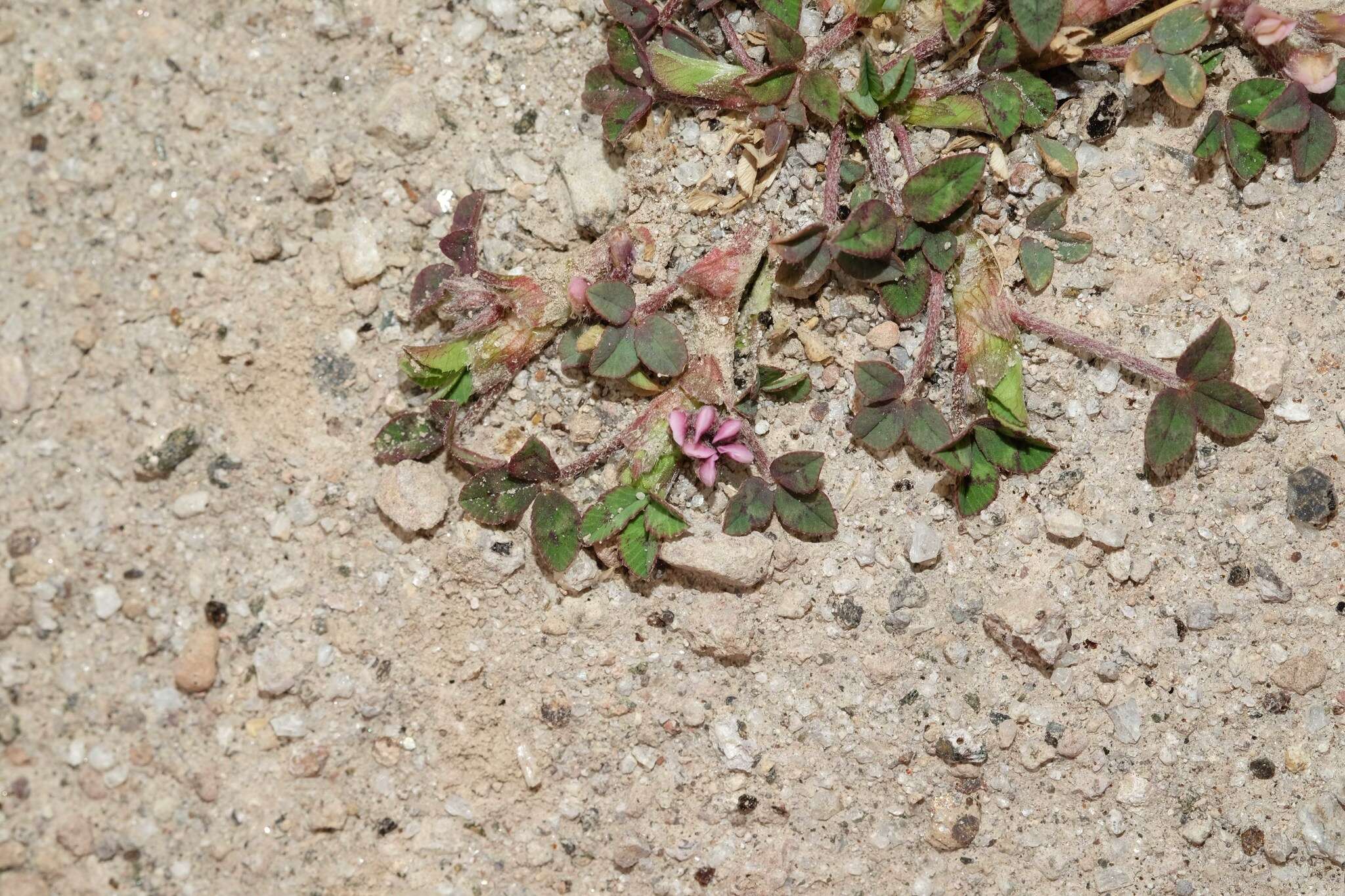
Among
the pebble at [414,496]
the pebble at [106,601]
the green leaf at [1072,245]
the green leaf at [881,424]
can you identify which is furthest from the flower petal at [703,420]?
the pebble at [106,601]

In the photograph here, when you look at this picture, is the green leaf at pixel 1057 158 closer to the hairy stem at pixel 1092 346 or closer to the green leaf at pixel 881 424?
the hairy stem at pixel 1092 346

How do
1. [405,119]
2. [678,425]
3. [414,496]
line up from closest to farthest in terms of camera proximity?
[678,425], [414,496], [405,119]

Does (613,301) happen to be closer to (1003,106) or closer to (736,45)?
(736,45)

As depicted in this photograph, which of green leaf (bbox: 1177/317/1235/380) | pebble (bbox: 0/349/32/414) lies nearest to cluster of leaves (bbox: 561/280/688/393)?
green leaf (bbox: 1177/317/1235/380)

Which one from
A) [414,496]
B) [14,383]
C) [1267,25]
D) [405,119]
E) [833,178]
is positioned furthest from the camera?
[14,383]

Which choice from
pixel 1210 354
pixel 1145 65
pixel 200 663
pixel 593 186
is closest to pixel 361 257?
pixel 593 186

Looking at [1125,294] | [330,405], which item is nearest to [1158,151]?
[1125,294]

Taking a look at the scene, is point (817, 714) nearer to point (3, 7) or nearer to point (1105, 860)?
point (1105, 860)
